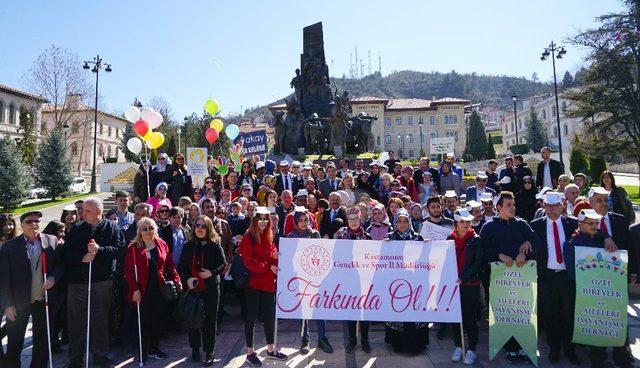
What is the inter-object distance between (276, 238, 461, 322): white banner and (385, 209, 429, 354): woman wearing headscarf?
0.71 ft

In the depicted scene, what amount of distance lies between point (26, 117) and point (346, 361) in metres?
58.7

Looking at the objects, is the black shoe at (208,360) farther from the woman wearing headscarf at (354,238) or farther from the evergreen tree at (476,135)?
the evergreen tree at (476,135)

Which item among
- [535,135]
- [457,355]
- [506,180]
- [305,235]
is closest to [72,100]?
[506,180]

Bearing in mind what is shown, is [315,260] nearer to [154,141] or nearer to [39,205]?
[154,141]

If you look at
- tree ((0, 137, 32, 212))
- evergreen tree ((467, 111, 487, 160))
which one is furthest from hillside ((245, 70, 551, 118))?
tree ((0, 137, 32, 212))

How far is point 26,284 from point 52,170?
101ft

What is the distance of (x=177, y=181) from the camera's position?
35.7ft

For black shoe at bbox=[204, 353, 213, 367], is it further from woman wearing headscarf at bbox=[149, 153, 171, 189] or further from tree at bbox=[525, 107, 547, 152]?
tree at bbox=[525, 107, 547, 152]

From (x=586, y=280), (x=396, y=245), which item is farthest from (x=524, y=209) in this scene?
(x=396, y=245)

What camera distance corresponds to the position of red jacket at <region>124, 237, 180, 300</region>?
5.53 m

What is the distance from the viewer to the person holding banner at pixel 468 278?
5.50m

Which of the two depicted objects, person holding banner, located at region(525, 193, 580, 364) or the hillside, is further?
the hillside

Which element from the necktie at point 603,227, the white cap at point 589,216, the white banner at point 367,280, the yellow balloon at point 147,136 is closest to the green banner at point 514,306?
the white banner at point 367,280

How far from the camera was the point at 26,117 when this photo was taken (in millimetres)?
50062
